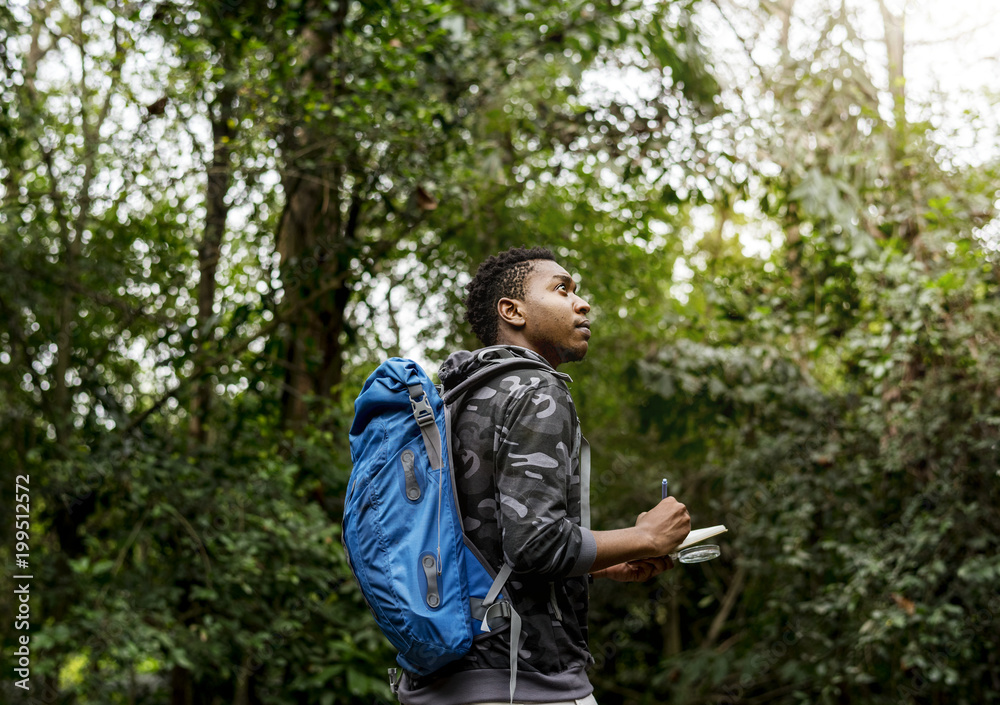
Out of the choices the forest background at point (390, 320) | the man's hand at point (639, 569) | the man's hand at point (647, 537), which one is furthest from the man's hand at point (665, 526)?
the forest background at point (390, 320)

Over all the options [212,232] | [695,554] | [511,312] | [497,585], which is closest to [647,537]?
[695,554]

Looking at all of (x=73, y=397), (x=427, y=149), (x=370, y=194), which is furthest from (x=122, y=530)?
(x=427, y=149)

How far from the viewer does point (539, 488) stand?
5.34 ft

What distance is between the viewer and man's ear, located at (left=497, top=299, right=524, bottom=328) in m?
2.01

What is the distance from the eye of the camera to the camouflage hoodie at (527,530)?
162cm

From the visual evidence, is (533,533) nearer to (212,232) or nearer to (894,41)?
(212,232)

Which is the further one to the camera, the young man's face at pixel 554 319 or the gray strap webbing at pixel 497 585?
the young man's face at pixel 554 319

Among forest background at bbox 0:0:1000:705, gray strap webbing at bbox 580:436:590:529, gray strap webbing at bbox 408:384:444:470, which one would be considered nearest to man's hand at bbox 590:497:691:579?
gray strap webbing at bbox 580:436:590:529

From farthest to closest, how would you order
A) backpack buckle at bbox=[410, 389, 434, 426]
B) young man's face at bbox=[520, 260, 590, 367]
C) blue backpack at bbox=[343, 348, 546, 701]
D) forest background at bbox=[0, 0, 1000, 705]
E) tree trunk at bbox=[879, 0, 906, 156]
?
tree trunk at bbox=[879, 0, 906, 156], forest background at bbox=[0, 0, 1000, 705], young man's face at bbox=[520, 260, 590, 367], backpack buckle at bbox=[410, 389, 434, 426], blue backpack at bbox=[343, 348, 546, 701]

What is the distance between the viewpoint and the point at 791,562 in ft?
17.9

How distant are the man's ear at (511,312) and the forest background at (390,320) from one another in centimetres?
294

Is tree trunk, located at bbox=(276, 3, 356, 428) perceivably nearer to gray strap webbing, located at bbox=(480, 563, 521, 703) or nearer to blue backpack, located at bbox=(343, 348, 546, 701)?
blue backpack, located at bbox=(343, 348, 546, 701)

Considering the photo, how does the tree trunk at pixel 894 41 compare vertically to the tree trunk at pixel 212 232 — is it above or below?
above

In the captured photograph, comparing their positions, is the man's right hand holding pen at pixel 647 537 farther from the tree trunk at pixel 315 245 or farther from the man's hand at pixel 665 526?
the tree trunk at pixel 315 245
